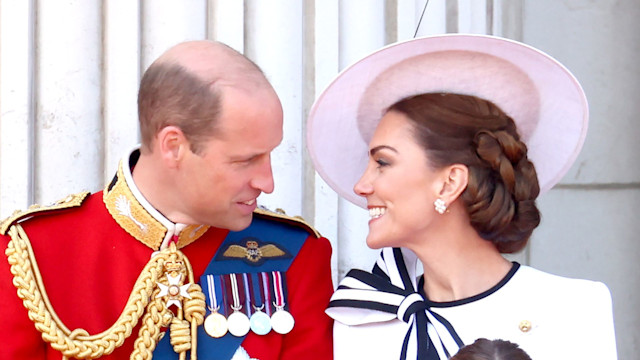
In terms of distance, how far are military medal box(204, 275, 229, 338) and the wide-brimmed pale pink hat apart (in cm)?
47

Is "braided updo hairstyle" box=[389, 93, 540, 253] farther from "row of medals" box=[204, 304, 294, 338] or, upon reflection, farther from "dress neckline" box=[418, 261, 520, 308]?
"row of medals" box=[204, 304, 294, 338]

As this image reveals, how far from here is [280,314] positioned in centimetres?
256

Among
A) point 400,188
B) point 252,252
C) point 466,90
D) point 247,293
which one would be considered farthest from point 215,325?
point 466,90

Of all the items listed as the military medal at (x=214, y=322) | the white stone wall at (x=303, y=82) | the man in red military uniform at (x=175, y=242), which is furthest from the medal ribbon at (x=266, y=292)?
the white stone wall at (x=303, y=82)

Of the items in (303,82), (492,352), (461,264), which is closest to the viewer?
(492,352)

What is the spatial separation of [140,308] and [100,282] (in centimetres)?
12

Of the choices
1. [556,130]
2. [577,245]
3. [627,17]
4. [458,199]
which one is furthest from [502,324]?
[627,17]

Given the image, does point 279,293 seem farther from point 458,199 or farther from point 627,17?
point 627,17

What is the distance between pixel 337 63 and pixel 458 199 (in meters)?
1.12

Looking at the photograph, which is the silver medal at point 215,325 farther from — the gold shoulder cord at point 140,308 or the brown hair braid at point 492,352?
the brown hair braid at point 492,352

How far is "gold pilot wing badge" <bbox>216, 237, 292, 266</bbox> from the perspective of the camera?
2629 millimetres

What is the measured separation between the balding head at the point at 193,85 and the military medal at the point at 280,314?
15.0 inches

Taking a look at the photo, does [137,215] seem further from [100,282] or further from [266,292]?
[266,292]

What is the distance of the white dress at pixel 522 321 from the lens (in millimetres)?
2406
